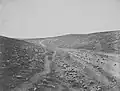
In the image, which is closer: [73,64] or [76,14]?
[73,64]

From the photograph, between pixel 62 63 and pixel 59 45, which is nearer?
pixel 62 63

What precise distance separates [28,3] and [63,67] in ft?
3.40

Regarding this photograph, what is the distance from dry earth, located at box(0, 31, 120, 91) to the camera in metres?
2.11

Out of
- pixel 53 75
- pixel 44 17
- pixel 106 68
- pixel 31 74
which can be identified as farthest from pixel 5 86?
pixel 106 68

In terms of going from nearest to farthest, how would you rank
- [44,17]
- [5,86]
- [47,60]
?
[5,86]
[47,60]
[44,17]

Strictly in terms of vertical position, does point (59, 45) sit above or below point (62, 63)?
above

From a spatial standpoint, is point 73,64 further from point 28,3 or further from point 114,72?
point 28,3

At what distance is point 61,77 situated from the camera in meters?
2.16

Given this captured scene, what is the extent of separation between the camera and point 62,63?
2.26m

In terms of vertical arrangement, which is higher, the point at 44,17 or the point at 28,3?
the point at 28,3

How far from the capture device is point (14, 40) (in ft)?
7.79

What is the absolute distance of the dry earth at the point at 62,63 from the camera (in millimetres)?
2111

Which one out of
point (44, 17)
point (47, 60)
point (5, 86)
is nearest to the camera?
point (5, 86)

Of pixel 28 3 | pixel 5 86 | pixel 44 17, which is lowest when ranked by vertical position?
pixel 5 86
